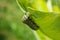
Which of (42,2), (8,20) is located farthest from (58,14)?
(8,20)

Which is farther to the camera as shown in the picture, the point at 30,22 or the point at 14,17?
the point at 14,17

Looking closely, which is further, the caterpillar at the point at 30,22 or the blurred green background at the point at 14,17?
the blurred green background at the point at 14,17

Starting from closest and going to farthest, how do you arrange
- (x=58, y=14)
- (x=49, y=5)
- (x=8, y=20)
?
(x=58, y=14) → (x=49, y=5) → (x=8, y=20)

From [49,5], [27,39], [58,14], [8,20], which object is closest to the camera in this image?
[58,14]

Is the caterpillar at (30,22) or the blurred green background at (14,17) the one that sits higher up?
the blurred green background at (14,17)

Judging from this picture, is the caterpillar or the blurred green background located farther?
the blurred green background

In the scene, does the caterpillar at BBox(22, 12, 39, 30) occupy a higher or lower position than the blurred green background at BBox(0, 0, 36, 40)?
lower

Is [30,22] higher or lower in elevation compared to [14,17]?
lower

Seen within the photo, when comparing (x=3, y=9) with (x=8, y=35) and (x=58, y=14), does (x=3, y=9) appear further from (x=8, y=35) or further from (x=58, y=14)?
(x=58, y=14)
